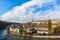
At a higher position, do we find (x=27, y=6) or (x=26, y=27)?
(x=27, y=6)

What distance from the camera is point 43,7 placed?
2.92 m

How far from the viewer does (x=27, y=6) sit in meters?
2.95

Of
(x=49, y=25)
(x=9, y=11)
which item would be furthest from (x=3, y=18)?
(x=49, y=25)

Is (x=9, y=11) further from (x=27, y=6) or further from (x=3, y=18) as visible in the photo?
(x=27, y=6)

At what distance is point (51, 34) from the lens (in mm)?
2910

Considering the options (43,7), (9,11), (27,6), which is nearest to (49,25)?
(43,7)

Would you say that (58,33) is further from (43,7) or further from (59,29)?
(43,7)

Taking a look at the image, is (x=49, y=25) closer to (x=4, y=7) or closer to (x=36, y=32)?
(x=36, y=32)

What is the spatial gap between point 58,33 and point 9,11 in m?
1.02

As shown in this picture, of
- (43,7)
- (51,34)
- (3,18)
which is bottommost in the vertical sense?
(51,34)

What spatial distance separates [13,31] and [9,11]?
39cm

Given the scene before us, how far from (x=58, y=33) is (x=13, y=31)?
0.85 meters

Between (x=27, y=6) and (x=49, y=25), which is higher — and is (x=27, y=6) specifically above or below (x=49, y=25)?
above

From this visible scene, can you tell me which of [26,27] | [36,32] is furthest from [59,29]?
[26,27]
